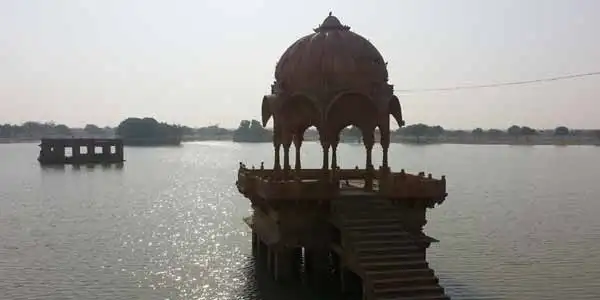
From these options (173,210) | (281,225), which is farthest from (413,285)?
(173,210)

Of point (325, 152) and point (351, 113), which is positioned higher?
point (351, 113)

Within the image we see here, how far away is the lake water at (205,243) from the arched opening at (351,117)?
23.4 feet

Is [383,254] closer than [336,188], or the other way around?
[383,254]

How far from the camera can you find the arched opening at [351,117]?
2778cm

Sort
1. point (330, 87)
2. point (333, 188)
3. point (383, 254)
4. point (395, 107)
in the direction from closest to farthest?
point (383, 254) < point (333, 188) < point (330, 87) < point (395, 107)

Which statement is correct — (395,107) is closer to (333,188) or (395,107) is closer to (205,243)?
(333,188)

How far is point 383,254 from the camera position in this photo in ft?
73.7

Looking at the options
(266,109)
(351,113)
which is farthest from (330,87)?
(266,109)

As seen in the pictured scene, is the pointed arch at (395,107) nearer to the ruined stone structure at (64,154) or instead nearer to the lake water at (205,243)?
the lake water at (205,243)

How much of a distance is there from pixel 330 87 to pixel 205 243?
1853cm

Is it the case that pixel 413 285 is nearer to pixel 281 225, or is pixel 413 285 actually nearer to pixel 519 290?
pixel 281 225

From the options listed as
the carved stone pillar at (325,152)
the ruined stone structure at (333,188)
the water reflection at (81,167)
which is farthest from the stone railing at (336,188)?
the water reflection at (81,167)

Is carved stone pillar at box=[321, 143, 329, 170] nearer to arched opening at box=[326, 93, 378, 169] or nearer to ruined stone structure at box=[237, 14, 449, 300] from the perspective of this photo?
ruined stone structure at box=[237, 14, 449, 300]

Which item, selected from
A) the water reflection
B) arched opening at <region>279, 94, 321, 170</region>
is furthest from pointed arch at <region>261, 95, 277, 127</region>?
the water reflection
